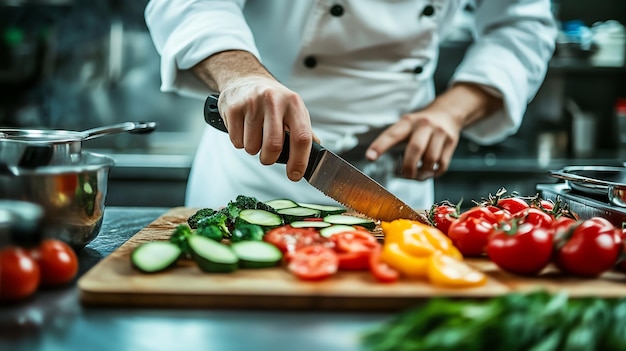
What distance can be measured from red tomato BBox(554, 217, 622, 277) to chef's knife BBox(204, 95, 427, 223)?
0.41 m

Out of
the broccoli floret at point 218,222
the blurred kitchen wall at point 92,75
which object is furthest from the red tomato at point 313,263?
the blurred kitchen wall at point 92,75

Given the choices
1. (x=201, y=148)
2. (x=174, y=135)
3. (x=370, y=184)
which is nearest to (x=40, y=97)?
(x=174, y=135)

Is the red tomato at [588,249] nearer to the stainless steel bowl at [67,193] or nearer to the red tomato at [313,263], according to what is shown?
the red tomato at [313,263]

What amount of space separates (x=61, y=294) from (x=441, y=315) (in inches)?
21.9

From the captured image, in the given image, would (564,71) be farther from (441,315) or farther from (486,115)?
(441,315)

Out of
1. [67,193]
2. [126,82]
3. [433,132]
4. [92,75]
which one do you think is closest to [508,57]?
[433,132]

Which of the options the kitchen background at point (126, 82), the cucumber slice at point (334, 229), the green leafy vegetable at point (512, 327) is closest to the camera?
the green leafy vegetable at point (512, 327)

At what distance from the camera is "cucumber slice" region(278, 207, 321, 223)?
1.50 m

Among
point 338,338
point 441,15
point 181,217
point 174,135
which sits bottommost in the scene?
point 174,135

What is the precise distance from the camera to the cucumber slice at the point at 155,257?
3.59ft

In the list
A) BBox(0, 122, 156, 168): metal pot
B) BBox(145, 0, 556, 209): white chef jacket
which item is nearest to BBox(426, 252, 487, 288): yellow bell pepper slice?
BBox(0, 122, 156, 168): metal pot

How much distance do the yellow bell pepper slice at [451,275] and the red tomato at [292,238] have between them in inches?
8.5

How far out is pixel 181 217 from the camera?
5.50 ft

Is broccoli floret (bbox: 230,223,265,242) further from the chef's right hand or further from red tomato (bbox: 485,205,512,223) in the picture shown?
red tomato (bbox: 485,205,512,223)
